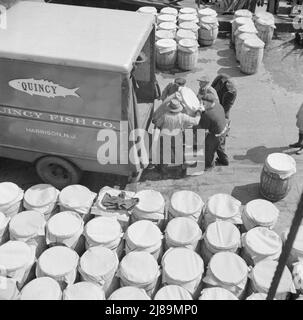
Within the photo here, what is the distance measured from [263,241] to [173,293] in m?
1.51

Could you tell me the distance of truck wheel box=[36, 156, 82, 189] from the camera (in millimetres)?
7695

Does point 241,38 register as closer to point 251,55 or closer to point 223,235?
point 251,55

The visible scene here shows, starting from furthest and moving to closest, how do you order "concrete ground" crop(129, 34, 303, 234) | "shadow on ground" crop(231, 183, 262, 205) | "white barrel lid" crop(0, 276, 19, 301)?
"concrete ground" crop(129, 34, 303, 234), "shadow on ground" crop(231, 183, 262, 205), "white barrel lid" crop(0, 276, 19, 301)

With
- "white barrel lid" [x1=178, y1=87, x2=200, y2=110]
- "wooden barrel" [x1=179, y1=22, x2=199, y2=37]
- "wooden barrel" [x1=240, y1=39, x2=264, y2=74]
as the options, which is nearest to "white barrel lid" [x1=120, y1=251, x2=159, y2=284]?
"white barrel lid" [x1=178, y1=87, x2=200, y2=110]

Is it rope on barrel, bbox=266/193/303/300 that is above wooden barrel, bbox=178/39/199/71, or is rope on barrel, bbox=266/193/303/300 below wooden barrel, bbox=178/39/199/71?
above

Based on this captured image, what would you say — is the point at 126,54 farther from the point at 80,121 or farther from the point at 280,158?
the point at 280,158

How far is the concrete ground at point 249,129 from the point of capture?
27.4 ft

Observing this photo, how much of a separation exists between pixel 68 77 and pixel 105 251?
101 inches

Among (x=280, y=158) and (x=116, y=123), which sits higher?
(x=116, y=123)

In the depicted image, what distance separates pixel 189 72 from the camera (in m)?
11.5

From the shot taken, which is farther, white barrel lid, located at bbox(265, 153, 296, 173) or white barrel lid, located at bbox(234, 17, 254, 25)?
white barrel lid, located at bbox(234, 17, 254, 25)

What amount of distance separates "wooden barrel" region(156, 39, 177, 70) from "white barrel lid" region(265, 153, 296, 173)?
15.0 feet

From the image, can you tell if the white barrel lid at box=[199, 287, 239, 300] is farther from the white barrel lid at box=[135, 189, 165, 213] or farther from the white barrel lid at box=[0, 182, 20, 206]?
the white barrel lid at box=[0, 182, 20, 206]
